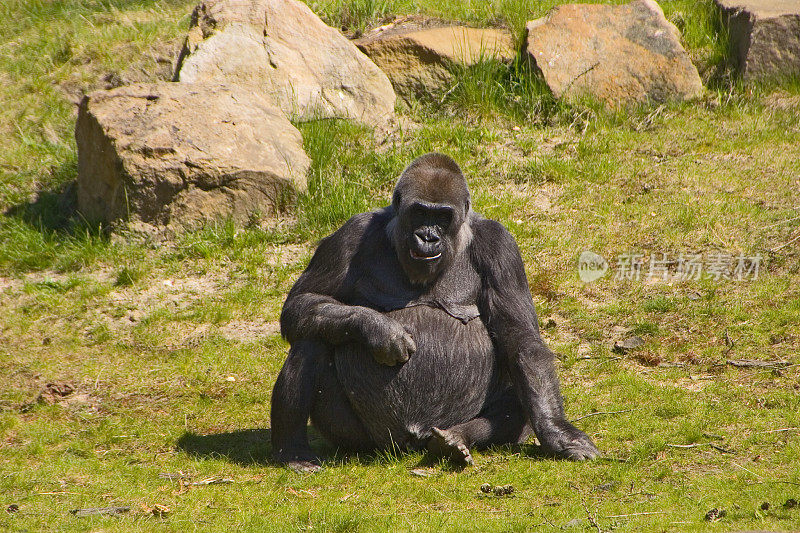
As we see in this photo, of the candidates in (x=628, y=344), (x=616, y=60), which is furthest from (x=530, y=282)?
(x=616, y=60)

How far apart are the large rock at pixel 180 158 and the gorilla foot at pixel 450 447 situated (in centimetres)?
452

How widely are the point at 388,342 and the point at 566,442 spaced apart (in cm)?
119

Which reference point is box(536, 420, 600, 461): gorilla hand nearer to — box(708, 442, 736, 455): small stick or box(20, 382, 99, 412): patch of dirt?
box(708, 442, 736, 455): small stick

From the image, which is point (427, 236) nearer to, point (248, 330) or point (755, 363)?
point (755, 363)

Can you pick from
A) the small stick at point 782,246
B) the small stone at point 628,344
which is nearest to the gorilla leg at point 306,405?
the small stone at point 628,344

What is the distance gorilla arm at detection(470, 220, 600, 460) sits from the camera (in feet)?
18.2

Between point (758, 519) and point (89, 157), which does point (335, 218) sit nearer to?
point (89, 157)

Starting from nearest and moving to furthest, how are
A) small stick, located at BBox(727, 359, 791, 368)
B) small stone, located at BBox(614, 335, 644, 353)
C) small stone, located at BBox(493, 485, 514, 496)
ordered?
small stone, located at BBox(493, 485, 514, 496)
small stick, located at BBox(727, 359, 791, 368)
small stone, located at BBox(614, 335, 644, 353)

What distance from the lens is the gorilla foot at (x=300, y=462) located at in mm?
5648

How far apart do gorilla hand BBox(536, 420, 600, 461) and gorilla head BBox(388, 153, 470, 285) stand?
3.86 feet

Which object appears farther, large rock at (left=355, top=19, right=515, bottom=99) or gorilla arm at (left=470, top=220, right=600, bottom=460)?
large rock at (left=355, top=19, right=515, bottom=99)

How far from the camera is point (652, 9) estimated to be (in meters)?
11.4

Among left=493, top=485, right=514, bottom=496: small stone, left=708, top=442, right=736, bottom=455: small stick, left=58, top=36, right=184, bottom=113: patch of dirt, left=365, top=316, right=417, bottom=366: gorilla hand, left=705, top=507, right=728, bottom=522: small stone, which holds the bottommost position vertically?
left=493, top=485, right=514, bottom=496: small stone

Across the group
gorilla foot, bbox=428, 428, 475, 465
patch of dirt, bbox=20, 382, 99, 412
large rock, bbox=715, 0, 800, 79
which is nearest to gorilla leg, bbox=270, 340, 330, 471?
gorilla foot, bbox=428, 428, 475, 465
